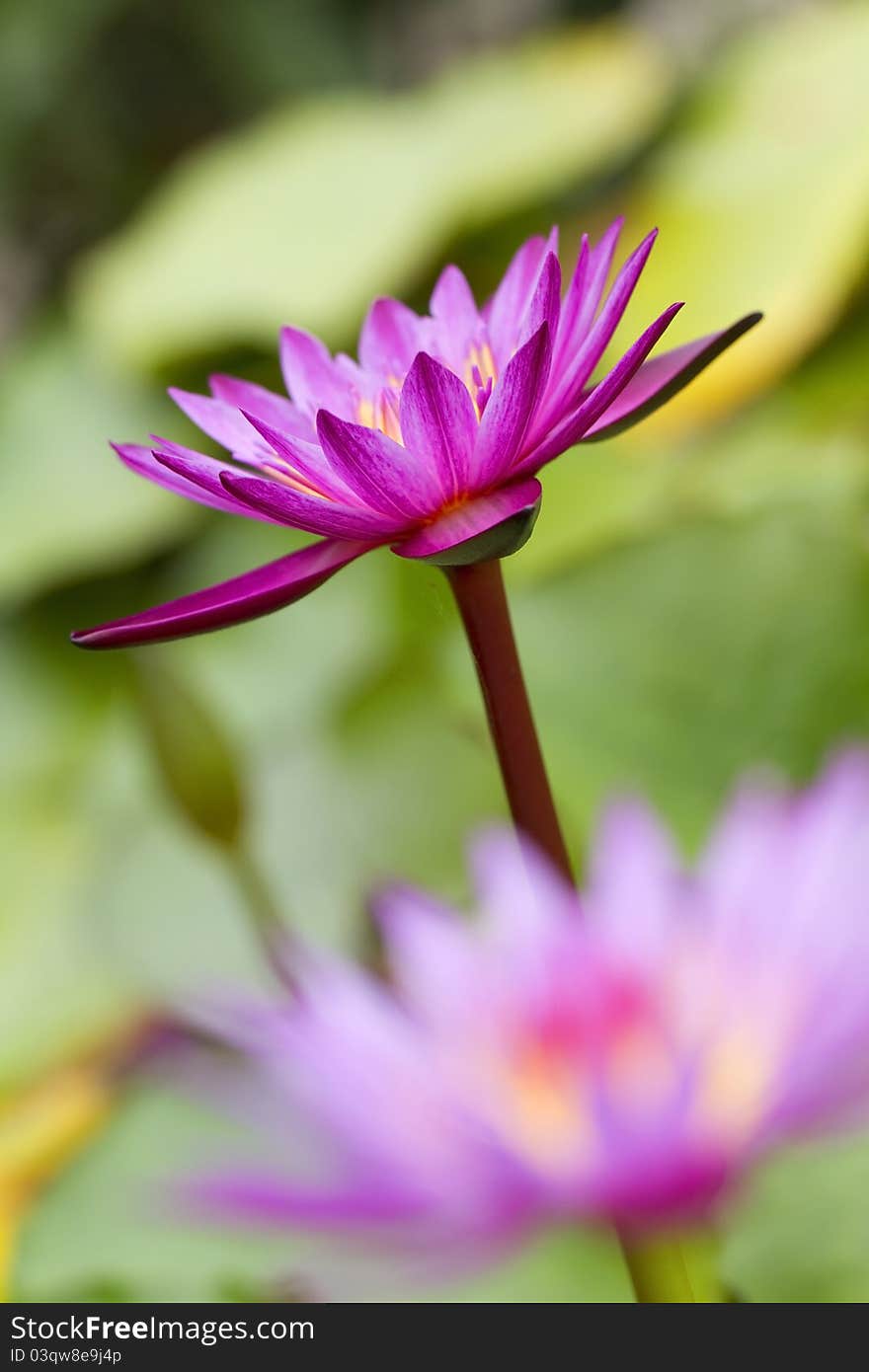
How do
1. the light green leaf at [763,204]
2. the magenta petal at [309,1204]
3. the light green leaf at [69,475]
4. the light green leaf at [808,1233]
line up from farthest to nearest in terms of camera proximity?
the light green leaf at [69,475], the light green leaf at [763,204], the light green leaf at [808,1233], the magenta petal at [309,1204]

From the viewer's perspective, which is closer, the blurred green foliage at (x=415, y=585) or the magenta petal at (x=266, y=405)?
the magenta petal at (x=266, y=405)

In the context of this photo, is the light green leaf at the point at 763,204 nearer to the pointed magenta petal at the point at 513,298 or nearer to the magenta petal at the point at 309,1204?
the pointed magenta petal at the point at 513,298

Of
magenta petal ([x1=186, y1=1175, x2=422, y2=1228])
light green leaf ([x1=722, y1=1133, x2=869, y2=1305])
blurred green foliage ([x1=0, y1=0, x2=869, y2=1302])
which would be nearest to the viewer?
magenta petal ([x1=186, y1=1175, x2=422, y2=1228])

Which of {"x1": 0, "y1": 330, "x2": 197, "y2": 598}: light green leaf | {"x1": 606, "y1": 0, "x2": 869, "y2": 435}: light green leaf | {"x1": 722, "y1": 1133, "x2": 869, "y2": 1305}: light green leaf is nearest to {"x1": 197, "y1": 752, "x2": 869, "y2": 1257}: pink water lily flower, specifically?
{"x1": 722, "y1": 1133, "x2": 869, "y2": 1305}: light green leaf

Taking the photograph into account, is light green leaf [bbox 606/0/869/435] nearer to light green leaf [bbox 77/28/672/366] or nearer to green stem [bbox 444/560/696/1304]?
light green leaf [bbox 77/28/672/366]

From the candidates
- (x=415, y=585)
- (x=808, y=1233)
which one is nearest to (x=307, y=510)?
(x=808, y=1233)

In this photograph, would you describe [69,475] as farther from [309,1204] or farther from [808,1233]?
[309,1204]

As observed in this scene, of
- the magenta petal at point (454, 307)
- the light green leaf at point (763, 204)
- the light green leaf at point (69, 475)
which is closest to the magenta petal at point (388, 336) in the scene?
the magenta petal at point (454, 307)

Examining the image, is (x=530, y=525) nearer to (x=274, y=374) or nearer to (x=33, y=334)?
(x=274, y=374)
